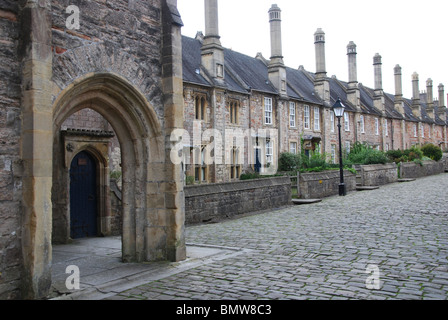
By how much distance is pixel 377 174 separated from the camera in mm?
25375

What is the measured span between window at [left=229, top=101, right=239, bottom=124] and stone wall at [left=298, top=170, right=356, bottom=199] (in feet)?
26.2

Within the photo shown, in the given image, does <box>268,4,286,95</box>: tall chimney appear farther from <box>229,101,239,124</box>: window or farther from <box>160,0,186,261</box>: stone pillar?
<box>160,0,186,261</box>: stone pillar

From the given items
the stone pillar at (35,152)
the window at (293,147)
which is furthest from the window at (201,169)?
the stone pillar at (35,152)

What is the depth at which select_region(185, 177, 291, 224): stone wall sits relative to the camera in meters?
12.9

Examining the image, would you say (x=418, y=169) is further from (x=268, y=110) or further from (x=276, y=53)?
(x=276, y=53)

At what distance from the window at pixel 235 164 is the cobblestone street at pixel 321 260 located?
13009mm

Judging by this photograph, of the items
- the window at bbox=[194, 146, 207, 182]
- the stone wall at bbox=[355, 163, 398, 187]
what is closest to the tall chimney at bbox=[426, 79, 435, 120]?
the stone wall at bbox=[355, 163, 398, 187]

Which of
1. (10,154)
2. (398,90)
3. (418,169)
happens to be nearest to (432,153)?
(418,169)

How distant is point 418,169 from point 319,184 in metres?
15.7

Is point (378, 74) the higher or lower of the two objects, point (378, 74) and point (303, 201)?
the higher

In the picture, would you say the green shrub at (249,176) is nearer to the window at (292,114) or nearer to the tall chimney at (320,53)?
the window at (292,114)

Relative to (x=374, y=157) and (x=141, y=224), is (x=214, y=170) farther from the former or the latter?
(x=141, y=224)

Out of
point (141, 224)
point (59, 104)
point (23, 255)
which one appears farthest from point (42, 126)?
point (141, 224)

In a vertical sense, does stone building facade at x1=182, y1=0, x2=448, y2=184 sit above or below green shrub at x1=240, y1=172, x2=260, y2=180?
above
